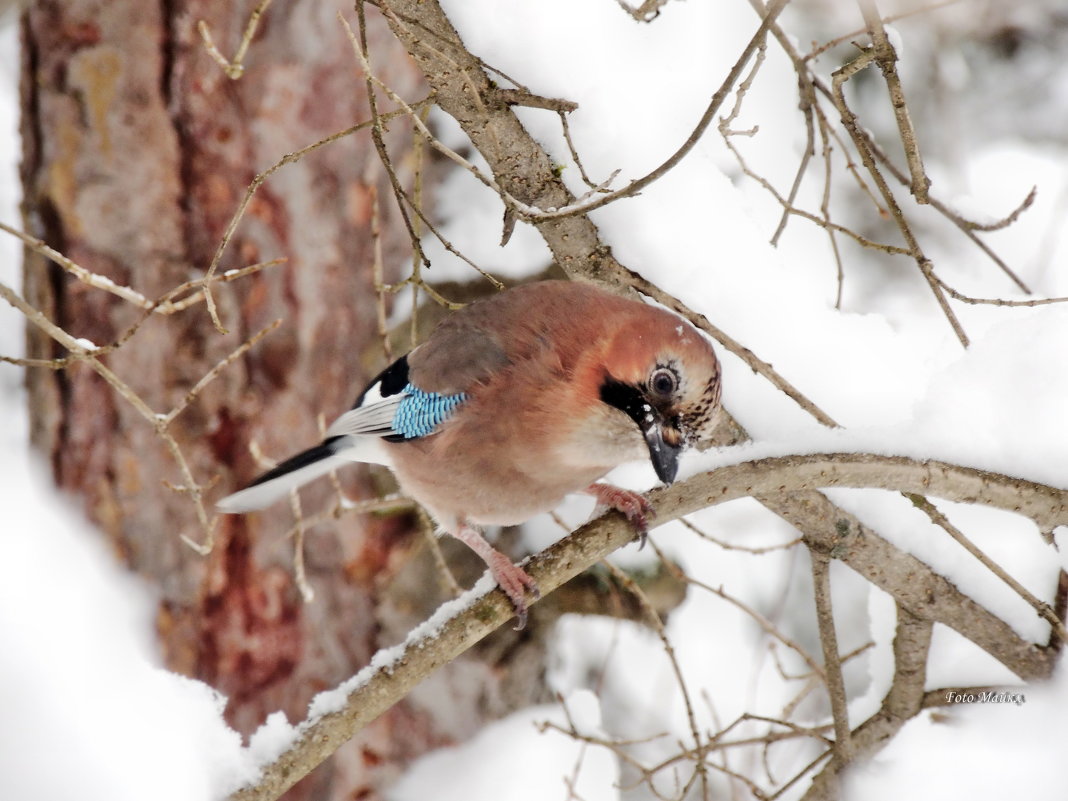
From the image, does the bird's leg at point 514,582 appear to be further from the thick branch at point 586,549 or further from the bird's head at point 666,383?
the bird's head at point 666,383

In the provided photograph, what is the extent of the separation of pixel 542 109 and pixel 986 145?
4023 mm

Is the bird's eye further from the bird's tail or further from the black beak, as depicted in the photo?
the bird's tail

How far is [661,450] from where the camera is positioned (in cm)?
242

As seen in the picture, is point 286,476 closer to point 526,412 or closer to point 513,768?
point 526,412

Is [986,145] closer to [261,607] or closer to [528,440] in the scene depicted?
[528,440]

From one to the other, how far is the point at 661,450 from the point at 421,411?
0.94m

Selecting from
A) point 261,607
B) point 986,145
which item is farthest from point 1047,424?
point 986,145

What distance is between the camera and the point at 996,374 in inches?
97.2

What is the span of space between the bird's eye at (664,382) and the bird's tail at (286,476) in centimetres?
115

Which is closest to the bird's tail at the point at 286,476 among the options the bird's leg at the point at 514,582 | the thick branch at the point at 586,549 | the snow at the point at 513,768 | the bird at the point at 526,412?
the bird at the point at 526,412

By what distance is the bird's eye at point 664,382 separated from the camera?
2499mm

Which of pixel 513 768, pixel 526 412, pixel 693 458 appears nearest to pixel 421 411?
pixel 526 412

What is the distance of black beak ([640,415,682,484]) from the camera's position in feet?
7.78

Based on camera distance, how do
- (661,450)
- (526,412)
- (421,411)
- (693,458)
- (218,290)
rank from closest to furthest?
(661,450) → (693,458) → (526,412) → (421,411) → (218,290)
